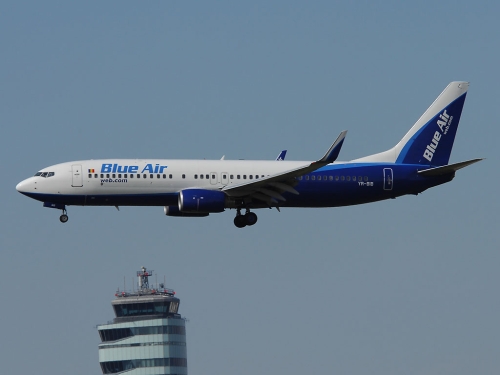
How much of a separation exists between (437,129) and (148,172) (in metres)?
23.2

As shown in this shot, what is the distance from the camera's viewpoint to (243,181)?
73.9m

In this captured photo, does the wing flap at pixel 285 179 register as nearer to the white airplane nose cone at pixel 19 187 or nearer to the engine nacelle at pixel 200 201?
the engine nacelle at pixel 200 201

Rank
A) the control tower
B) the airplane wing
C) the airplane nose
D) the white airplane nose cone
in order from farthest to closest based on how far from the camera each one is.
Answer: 1. the control tower
2. the white airplane nose cone
3. the airplane nose
4. the airplane wing

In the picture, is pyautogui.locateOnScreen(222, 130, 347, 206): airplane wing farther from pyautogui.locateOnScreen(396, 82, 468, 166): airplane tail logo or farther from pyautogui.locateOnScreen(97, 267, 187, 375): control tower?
pyautogui.locateOnScreen(97, 267, 187, 375): control tower

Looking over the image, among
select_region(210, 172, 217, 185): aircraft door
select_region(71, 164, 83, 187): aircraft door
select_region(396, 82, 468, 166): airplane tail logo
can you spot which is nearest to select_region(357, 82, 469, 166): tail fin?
select_region(396, 82, 468, 166): airplane tail logo

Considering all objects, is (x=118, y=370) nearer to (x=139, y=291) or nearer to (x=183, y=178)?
(x=139, y=291)

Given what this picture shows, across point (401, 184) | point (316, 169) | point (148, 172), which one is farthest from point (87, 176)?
point (401, 184)

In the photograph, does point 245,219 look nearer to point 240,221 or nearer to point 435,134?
point 240,221

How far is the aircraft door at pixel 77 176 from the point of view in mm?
71500

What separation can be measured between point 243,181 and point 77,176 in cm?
1121

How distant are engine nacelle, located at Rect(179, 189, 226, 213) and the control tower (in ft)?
240

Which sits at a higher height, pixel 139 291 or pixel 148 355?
pixel 139 291

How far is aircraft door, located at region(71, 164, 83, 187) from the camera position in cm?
7150

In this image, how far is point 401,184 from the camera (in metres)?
77.3
